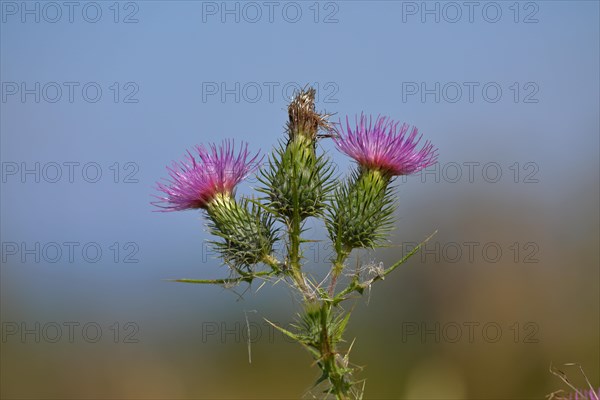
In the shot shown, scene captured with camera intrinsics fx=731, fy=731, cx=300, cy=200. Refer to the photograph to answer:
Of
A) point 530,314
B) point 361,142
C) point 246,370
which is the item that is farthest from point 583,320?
point 361,142

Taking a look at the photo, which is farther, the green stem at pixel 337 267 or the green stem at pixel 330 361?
the green stem at pixel 337 267

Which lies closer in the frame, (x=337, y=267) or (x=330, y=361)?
(x=330, y=361)

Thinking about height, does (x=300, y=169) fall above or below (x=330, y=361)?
above

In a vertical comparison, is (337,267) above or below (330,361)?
above

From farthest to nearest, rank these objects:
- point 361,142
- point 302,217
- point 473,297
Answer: point 473,297 → point 361,142 → point 302,217

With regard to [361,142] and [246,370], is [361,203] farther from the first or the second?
[246,370]
